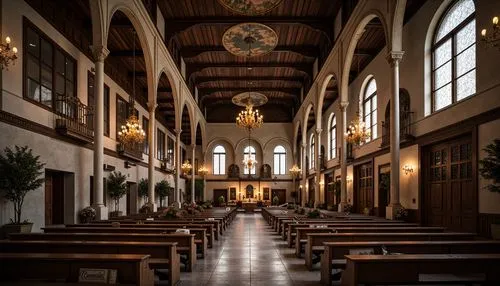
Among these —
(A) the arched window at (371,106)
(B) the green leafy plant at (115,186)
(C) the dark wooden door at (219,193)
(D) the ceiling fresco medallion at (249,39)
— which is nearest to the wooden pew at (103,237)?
(B) the green leafy plant at (115,186)

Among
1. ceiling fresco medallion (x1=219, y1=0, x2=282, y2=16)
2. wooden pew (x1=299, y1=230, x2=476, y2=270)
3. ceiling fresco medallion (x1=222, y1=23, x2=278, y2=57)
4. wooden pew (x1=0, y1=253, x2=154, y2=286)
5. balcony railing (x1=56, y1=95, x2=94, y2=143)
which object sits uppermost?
ceiling fresco medallion (x1=219, y1=0, x2=282, y2=16)

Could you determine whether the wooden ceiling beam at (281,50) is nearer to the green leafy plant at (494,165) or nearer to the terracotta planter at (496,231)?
the green leafy plant at (494,165)

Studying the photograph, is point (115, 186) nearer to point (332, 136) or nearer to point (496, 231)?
point (496, 231)

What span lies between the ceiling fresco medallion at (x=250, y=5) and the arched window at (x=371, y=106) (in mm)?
7078

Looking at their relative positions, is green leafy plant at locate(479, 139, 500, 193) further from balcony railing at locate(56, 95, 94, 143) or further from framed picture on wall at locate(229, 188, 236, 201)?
framed picture on wall at locate(229, 188, 236, 201)

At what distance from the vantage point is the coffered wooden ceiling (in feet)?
58.2

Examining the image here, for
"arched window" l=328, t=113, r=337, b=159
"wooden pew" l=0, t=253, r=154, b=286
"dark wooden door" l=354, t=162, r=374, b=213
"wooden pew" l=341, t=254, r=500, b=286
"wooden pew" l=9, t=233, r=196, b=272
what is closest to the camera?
"wooden pew" l=341, t=254, r=500, b=286

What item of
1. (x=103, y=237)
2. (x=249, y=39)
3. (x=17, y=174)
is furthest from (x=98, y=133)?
(x=249, y=39)

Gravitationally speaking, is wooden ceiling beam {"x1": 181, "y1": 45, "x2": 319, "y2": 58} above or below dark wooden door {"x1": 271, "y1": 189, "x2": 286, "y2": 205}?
above

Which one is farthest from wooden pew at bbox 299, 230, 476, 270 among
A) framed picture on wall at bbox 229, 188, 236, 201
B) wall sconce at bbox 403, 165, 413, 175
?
framed picture on wall at bbox 229, 188, 236, 201

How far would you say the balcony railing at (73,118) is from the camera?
1488 centimetres

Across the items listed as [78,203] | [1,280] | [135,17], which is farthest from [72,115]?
[1,280]

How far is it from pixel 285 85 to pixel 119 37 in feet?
59.0

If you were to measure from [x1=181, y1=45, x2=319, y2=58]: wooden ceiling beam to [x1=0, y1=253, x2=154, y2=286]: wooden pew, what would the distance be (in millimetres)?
21094
